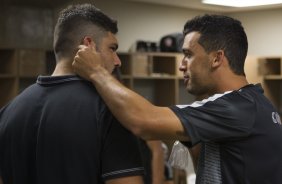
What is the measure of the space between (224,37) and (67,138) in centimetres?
74

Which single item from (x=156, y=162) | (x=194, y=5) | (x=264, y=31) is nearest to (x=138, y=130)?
(x=156, y=162)

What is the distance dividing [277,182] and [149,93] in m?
4.55

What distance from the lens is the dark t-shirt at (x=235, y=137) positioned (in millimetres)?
1551

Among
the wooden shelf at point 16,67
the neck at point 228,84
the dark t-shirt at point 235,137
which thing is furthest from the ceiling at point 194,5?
the dark t-shirt at point 235,137

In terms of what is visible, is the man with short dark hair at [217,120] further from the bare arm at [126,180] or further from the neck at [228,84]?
the bare arm at [126,180]

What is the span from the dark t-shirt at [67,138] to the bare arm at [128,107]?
3cm

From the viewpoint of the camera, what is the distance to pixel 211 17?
177 centimetres

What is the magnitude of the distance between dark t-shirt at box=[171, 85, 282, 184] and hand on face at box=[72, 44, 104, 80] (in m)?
0.32

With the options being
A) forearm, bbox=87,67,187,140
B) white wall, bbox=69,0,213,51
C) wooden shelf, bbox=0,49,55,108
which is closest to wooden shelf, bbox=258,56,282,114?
white wall, bbox=69,0,213,51

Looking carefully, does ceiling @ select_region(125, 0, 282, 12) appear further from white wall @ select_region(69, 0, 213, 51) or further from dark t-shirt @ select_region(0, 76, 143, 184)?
dark t-shirt @ select_region(0, 76, 143, 184)

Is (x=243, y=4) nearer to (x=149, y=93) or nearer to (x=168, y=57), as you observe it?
(x=168, y=57)

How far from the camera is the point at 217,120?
5.09 feet

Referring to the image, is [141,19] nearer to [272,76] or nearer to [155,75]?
[155,75]

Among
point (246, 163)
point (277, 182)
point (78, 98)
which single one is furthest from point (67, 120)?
point (277, 182)
